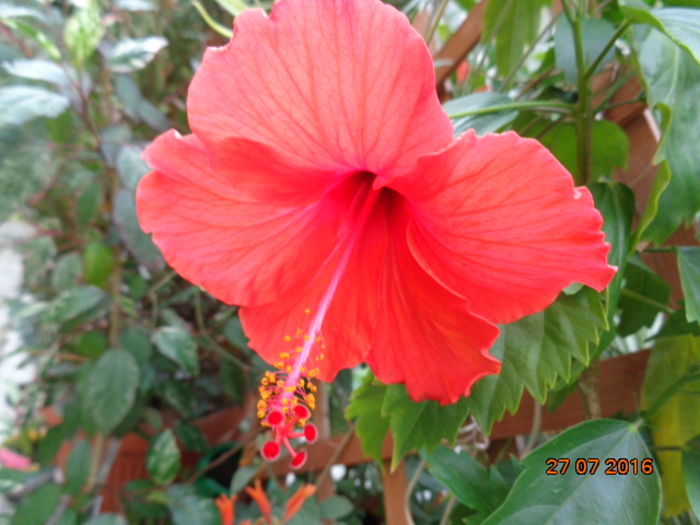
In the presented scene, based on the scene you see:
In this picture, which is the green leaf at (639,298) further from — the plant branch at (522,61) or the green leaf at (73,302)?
the green leaf at (73,302)

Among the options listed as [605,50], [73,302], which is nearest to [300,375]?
[605,50]

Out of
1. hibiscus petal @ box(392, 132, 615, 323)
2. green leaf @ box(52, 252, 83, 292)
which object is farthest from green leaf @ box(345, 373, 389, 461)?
green leaf @ box(52, 252, 83, 292)

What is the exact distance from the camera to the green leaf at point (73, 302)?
1.04 m

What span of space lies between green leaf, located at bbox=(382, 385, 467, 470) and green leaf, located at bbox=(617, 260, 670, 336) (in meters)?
0.25

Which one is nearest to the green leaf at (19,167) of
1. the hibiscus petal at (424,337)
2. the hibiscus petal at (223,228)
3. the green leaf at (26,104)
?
the green leaf at (26,104)

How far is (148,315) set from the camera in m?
1.42

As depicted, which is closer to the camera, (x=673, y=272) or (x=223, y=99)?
(x=223, y=99)

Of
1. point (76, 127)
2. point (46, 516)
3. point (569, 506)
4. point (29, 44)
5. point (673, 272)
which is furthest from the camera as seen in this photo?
point (76, 127)

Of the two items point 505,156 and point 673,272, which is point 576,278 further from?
point 673,272

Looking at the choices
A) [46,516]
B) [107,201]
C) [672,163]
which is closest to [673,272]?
[672,163]

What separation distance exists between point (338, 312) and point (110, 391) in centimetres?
68

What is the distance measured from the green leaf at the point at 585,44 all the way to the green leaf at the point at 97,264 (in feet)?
3.06

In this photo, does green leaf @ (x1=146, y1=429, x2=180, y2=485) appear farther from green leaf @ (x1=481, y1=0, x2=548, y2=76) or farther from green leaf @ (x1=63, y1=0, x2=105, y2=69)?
green leaf @ (x1=481, y1=0, x2=548, y2=76)

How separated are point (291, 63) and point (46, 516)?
1.04 meters
